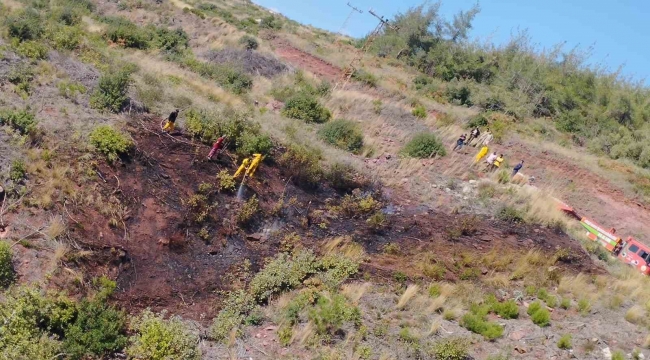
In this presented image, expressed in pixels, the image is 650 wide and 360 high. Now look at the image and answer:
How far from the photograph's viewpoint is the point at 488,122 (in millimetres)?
26031

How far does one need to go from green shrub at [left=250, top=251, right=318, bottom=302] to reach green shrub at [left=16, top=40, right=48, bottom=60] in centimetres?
890

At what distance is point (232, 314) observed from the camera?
10281 millimetres

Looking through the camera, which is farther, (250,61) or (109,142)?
(250,61)

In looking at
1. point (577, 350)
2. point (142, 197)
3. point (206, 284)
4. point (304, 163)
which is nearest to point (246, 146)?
point (304, 163)

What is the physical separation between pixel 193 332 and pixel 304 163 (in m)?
6.95

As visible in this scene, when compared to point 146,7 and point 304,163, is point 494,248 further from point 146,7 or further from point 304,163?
point 146,7

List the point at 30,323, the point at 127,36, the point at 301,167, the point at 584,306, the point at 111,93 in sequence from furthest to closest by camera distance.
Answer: the point at 127,36, the point at 301,167, the point at 111,93, the point at 584,306, the point at 30,323

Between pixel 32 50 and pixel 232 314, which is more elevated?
pixel 32 50

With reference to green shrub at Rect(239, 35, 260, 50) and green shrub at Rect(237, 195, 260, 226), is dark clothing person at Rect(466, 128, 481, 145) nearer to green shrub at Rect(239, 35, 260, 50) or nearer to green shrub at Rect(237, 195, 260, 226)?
green shrub at Rect(237, 195, 260, 226)

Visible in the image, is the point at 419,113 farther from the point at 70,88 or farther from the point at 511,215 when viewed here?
the point at 70,88

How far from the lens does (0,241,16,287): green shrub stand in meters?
8.77

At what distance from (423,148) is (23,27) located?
13.6 meters

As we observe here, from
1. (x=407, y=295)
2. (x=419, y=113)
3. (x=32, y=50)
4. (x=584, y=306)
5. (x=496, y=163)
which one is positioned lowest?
A: (x=407, y=295)

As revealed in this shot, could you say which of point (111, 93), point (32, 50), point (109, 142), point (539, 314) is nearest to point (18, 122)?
point (109, 142)
